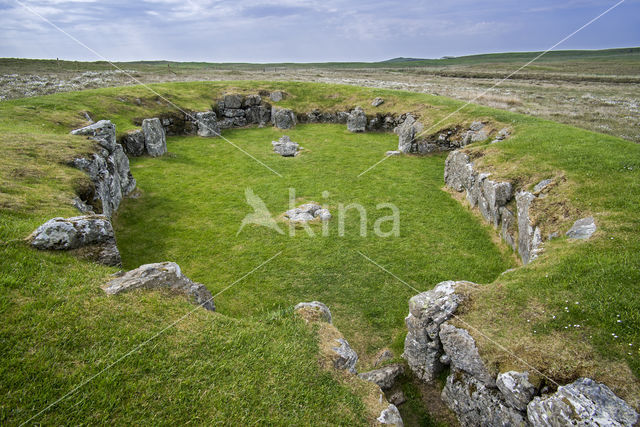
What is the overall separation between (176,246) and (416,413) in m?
13.3

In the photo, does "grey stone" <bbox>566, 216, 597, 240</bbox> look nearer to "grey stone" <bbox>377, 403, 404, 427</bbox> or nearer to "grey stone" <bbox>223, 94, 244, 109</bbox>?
"grey stone" <bbox>377, 403, 404, 427</bbox>

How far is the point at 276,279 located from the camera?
14750 mm

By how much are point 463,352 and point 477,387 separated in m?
0.88

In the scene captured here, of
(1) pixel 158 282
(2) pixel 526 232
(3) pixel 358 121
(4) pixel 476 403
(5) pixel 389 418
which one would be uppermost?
(3) pixel 358 121

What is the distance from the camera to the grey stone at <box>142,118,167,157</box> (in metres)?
28.7

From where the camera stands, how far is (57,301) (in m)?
7.96

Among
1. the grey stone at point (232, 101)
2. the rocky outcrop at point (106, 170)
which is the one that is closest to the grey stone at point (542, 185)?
the rocky outcrop at point (106, 170)

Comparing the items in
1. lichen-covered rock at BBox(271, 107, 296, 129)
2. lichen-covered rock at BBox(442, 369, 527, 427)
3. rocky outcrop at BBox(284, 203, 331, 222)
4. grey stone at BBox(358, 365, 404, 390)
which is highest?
lichen-covered rock at BBox(271, 107, 296, 129)

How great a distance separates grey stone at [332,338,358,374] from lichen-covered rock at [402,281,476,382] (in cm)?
251

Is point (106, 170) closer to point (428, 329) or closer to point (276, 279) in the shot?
point (276, 279)

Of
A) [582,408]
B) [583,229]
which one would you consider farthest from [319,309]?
[583,229]

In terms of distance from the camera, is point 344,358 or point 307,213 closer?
point 344,358

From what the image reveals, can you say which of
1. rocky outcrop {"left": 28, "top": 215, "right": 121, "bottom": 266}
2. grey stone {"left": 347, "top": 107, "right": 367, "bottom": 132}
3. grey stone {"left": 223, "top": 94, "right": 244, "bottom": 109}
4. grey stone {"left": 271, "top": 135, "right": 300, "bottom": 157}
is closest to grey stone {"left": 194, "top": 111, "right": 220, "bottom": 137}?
grey stone {"left": 223, "top": 94, "right": 244, "bottom": 109}

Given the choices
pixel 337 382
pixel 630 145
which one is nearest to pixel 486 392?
pixel 337 382
